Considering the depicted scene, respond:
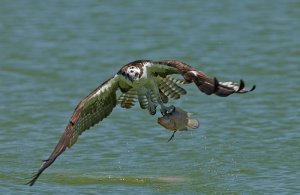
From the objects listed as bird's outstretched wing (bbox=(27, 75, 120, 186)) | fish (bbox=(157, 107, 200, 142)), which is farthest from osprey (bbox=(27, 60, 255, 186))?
fish (bbox=(157, 107, 200, 142))

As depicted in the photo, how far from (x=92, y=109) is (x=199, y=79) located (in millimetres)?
2055

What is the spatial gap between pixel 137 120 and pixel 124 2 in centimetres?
953

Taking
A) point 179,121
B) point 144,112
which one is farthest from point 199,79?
point 144,112

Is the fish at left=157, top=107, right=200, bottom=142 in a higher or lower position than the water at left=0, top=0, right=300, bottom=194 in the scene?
higher

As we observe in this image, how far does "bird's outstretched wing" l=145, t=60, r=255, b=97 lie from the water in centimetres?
162

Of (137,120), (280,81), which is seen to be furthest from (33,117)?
(280,81)

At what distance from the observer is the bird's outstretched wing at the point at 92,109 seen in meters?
13.3

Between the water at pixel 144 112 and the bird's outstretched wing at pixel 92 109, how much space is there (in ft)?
3.51

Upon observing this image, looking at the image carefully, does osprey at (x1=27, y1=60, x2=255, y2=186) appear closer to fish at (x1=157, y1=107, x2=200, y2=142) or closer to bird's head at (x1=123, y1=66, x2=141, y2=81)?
bird's head at (x1=123, y1=66, x2=141, y2=81)

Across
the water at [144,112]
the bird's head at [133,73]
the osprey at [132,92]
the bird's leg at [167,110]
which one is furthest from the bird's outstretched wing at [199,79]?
the water at [144,112]

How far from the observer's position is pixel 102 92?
14070mm

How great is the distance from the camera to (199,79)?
12.5 m

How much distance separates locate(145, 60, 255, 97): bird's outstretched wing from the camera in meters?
11.9

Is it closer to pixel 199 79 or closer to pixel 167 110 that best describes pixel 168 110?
pixel 167 110
